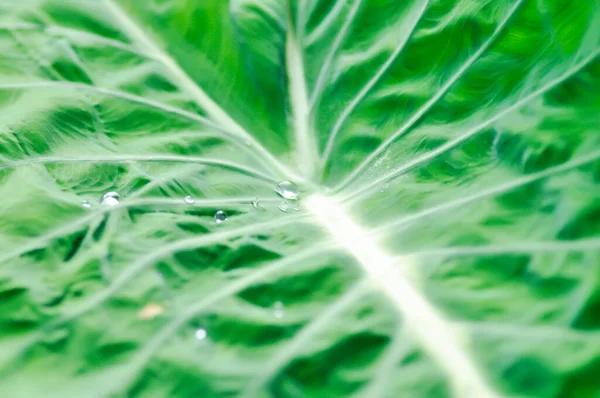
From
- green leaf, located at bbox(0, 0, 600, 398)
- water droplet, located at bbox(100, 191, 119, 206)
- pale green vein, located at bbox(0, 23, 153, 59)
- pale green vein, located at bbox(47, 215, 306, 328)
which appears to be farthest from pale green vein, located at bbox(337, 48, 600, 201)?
pale green vein, located at bbox(0, 23, 153, 59)

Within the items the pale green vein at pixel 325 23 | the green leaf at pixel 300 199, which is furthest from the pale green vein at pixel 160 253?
the pale green vein at pixel 325 23

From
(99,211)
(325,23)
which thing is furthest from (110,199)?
(325,23)

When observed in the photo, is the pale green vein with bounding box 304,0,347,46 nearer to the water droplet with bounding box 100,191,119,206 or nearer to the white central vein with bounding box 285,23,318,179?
the white central vein with bounding box 285,23,318,179

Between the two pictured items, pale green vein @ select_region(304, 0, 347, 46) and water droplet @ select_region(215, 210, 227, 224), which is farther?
pale green vein @ select_region(304, 0, 347, 46)

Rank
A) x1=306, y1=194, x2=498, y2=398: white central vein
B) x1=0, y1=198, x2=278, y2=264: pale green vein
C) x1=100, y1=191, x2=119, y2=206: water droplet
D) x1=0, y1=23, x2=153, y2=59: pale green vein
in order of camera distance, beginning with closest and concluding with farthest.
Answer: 1. x1=306, y1=194, x2=498, y2=398: white central vein
2. x1=0, y1=198, x2=278, y2=264: pale green vein
3. x1=100, y1=191, x2=119, y2=206: water droplet
4. x1=0, y1=23, x2=153, y2=59: pale green vein

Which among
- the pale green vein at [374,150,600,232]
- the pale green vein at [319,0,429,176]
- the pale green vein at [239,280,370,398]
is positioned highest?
the pale green vein at [319,0,429,176]

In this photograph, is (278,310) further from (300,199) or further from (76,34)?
(76,34)

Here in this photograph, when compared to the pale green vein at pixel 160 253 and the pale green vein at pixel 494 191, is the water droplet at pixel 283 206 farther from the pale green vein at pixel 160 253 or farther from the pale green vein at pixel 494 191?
the pale green vein at pixel 494 191
